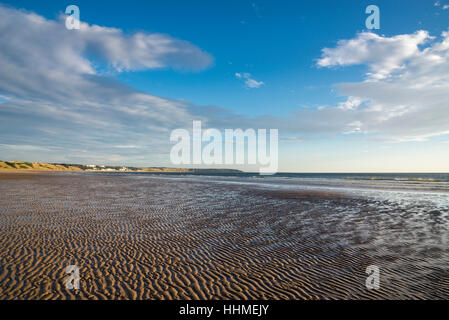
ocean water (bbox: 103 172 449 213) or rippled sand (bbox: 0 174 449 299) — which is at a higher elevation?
rippled sand (bbox: 0 174 449 299)

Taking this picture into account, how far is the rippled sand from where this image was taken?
586cm

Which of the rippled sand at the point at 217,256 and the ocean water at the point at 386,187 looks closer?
the rippled sand at the point at 217,256

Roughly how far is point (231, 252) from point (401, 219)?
13.0 metres

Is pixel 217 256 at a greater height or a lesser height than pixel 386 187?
greater

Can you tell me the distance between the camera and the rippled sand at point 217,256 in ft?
19.2

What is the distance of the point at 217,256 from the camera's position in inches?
324

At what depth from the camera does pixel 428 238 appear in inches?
421

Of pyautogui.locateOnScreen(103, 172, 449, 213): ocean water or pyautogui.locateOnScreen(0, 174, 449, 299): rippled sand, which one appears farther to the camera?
pyautogui.locateOnScreen(103, 172, 449, 213): ocean water

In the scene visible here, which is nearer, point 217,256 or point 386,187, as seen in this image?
point 217,256

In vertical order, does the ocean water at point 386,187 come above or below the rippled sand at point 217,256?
below
